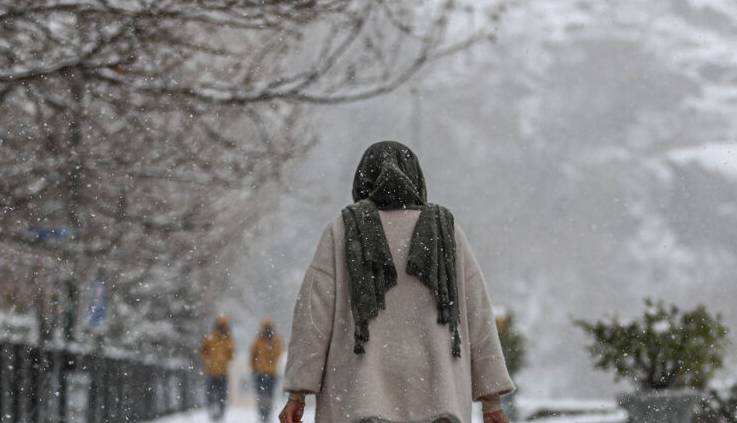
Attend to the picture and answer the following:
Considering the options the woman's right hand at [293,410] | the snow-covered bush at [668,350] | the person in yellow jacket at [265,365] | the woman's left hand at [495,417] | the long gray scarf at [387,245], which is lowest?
the person in yellow jacket at [265,365]

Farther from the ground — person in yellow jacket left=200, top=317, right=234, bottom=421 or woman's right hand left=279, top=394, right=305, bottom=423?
woman's right hand left=279, top=394, right=305, bottom=423

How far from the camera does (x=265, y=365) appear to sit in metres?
18.1

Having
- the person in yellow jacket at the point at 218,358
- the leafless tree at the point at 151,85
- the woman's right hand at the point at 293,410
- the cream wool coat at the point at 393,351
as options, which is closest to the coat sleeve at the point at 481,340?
the cream wool coat at the point at 393,351

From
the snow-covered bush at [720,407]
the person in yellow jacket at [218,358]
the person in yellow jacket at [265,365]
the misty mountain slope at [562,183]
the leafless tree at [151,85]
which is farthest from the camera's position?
the misty mountain slope at [562,183]

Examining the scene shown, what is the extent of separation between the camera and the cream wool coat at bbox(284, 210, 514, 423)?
4.36 m

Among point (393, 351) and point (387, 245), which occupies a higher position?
point (387, 245)

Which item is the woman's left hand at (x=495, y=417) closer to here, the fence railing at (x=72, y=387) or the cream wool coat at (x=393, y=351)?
the cream wool coat at (x=393, y=351)

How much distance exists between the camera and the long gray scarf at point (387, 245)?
4426mm

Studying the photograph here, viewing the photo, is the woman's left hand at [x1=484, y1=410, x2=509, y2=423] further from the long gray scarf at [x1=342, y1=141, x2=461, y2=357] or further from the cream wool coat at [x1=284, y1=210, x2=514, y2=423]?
the long gray scarf at [x1=342, y1=141, x2=461, y2=357]

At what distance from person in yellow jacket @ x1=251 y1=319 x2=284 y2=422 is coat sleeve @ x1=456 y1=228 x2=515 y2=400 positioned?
13063 mm

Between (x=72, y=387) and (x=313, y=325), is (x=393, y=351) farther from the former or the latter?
(x=72, y=387)

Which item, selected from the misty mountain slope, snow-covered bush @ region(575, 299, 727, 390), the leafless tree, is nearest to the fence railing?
the leafless tree

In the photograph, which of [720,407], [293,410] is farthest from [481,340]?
[720,407]

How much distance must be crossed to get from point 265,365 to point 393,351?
13922 mm
